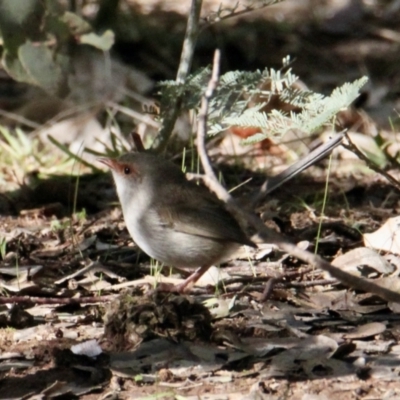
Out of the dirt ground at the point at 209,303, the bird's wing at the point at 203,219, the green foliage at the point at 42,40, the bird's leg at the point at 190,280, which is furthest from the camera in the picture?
the green foliage at the point at 42,40

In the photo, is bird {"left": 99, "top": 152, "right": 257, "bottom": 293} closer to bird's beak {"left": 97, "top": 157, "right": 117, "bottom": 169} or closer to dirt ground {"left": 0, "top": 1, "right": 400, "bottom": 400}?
bird's beak {"left": 97, "top": 157, "right": 117, "bottom": 169}

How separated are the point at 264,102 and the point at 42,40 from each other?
2.42 metres

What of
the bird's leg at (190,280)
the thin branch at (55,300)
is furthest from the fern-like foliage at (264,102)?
the thin branch at (55,300)

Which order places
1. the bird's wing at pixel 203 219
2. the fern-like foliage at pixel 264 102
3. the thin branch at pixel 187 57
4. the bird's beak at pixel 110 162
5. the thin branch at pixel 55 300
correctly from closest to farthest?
the fern-like foliage at pixel 264 102, the thin branch at pixel 55 300, the bird's wing at pixel 203 219, the bird's beak at pixel 110 162, the thin branch at pixel 187 57

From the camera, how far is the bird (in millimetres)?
5371

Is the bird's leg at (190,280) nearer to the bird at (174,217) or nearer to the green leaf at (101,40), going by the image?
the bird at (174,217)

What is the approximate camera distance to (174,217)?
555 centimetres

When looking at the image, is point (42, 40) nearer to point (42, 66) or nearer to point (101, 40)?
point (42, 66)

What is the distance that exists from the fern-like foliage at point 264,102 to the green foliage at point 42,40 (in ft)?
3.97

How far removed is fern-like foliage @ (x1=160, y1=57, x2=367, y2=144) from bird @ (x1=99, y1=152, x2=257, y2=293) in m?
0.43

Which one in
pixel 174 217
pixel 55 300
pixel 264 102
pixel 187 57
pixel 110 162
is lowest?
pixel 55 300

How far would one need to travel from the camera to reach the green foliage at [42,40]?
6.96 m

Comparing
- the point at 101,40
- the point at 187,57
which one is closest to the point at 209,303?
the point at 187,57

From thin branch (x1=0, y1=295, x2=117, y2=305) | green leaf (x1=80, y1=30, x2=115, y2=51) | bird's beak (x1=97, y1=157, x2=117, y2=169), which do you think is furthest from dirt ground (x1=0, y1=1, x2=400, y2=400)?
green leaf (x1=80, y1=30, x2=115, y2=51)
